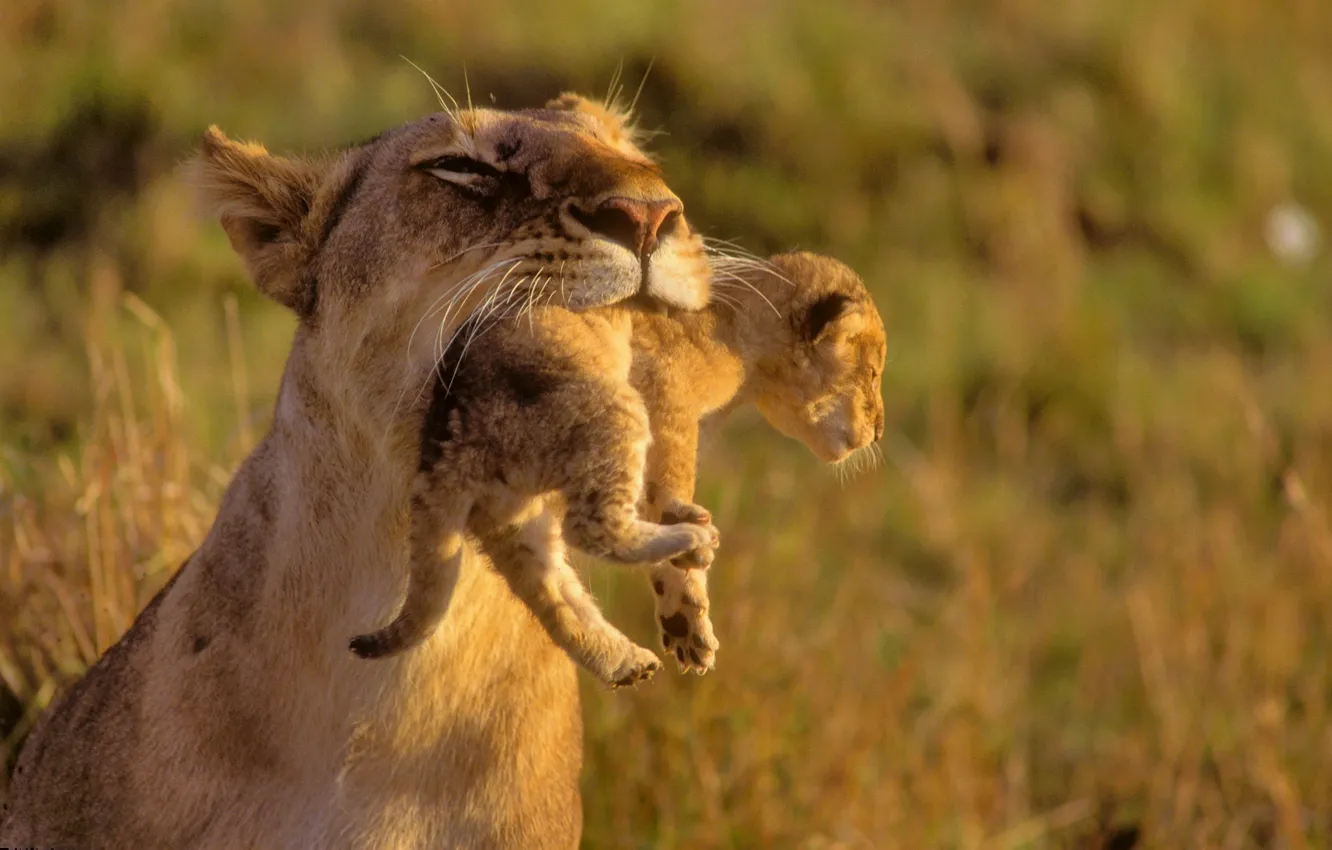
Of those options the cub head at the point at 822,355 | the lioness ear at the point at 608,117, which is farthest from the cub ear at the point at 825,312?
the lioness ear at the point at 608,117

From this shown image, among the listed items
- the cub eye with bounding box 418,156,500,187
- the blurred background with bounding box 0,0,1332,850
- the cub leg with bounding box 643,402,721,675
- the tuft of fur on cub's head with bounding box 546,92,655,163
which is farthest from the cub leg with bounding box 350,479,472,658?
the blurred background with bounding box 0,0,1332,850

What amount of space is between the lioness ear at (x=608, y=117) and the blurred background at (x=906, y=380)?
2.34 ft

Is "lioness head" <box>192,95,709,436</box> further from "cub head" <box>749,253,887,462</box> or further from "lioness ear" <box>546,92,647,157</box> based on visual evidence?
"cub head" <box>749,253,887,462</box>

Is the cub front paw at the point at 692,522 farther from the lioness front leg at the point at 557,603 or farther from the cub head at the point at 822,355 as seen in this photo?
the cub head at the point at 822,355

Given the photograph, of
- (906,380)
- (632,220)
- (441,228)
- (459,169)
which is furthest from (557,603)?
(906,380)

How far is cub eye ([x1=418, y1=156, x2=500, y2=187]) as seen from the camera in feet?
10.2

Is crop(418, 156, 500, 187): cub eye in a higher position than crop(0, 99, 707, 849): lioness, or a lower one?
higher

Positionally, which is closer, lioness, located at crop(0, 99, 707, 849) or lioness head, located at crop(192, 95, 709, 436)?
lioness head, located at crop(192, 95, 709, 436)

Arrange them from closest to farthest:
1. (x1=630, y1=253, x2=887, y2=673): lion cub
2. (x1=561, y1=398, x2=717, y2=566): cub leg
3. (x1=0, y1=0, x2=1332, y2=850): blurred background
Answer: (x1=561, y1=398, x2=717, y2=566): cub leg
(x1=630, y1=253, x2=887, y2=673): lion cub
(x1=0, y1=0, x2=1332, y2=850): blurred background

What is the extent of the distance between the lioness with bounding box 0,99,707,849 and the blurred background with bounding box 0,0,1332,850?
1.05 m

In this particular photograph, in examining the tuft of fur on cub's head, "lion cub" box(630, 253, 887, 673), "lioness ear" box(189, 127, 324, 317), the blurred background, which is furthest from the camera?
the blurred background

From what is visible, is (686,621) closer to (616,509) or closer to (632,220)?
(616,509)

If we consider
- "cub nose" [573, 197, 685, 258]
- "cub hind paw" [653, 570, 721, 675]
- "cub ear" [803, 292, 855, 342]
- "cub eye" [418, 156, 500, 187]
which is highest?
"cub nose" [573, 197, 685, 258]

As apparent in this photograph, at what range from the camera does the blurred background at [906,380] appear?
480cm
